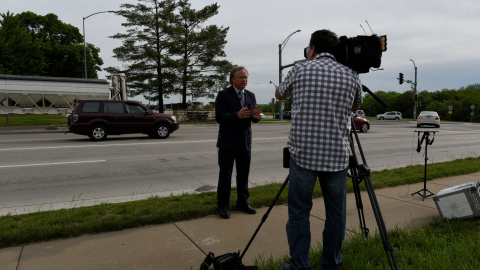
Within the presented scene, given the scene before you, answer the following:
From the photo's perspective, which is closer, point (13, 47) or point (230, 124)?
point (230, 124)

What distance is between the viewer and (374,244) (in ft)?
10.8

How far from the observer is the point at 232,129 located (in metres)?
4.25

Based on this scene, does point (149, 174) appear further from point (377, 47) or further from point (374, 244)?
point (377, 47)

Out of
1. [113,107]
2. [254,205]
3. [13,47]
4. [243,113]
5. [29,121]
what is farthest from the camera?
[13,47]

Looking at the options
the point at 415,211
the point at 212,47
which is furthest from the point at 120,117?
the point at 212,47

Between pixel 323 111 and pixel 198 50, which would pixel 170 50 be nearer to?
pixel 198 50

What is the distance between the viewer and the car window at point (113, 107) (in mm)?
14220

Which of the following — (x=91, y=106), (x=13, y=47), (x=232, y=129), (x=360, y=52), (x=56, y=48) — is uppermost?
(x=56, y=48)

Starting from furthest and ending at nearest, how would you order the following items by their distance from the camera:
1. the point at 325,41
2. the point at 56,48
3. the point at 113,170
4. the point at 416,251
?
the point at 56,48, the point at 113,170, the point at 416,251, the point at 325,41

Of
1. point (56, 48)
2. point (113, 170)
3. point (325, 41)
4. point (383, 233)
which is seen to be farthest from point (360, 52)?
point (56, 48)

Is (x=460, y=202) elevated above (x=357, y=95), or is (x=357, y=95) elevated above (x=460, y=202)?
(x=357, y=95)

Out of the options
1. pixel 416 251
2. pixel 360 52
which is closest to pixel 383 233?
pixel 416 251

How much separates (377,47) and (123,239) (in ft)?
10.2

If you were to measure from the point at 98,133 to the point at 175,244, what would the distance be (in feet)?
38.1
